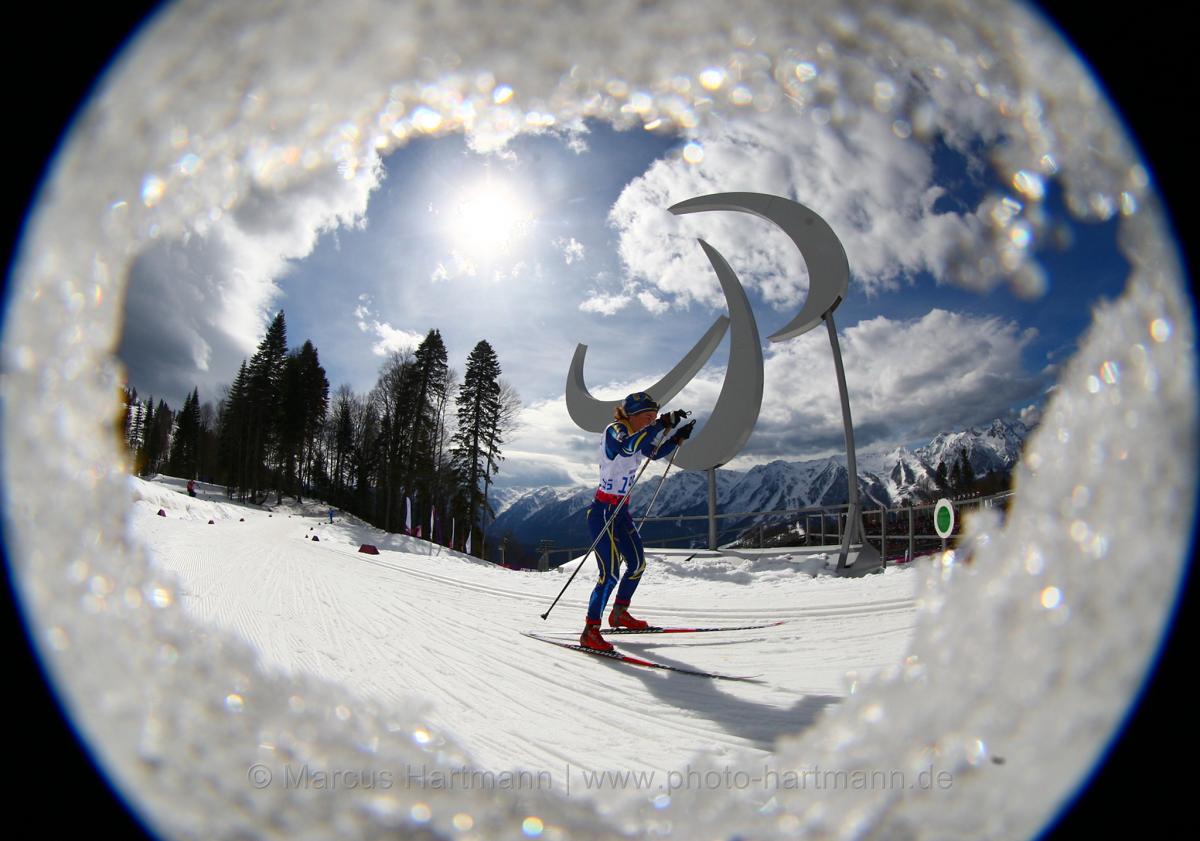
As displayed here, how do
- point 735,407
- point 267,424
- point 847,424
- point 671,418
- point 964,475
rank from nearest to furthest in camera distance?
point 671,418
point 847,424
point 735,407
point 267,424
point 964,475

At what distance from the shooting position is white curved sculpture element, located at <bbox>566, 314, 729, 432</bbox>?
460 inches

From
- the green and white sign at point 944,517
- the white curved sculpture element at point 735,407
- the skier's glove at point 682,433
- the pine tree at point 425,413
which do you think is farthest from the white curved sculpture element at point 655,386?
the pine tree at point 425,413

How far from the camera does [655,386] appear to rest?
1221 centimetres

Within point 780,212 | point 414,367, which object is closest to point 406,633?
point 780,212

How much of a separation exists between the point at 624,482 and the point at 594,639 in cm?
120

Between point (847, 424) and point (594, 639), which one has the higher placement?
point (847, 424)

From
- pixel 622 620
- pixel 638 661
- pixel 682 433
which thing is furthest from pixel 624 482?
pixel 638 661

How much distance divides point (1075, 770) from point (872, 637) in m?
2.72

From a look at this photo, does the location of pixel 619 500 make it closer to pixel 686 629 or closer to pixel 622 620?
pixel 622 620

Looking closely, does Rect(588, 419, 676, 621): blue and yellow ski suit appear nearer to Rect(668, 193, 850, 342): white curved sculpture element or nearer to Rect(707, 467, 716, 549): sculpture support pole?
Rect(668, 193, 850, 342): white curved sculpture element

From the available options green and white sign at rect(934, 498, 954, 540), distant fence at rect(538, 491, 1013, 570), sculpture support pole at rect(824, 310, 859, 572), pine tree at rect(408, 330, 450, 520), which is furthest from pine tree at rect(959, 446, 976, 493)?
pine tree at rect(408, 330, 450, 520)

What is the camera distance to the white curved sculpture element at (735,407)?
9.70m

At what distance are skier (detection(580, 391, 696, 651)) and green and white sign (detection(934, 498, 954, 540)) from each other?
417cm

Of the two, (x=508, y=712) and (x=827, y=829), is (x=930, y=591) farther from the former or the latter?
(x=508, y=712)
